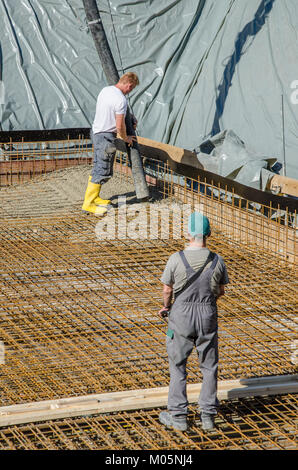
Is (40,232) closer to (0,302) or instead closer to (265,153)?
(0,302)

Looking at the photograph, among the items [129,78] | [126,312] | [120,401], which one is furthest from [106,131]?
[120,401]

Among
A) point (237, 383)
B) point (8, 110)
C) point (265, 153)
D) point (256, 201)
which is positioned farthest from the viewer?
point (8, 110)

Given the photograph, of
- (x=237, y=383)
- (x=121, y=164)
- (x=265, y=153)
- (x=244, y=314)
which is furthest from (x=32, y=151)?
(x=237, y=383)

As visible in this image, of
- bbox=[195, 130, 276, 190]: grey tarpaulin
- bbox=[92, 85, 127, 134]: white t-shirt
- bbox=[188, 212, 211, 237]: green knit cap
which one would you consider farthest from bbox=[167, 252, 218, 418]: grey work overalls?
bbox=[92, 85, 127, 134]: white t-shirt

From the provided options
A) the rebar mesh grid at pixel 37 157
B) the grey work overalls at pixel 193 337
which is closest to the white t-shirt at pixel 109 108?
the rebar mesh grid at pixel 37 157

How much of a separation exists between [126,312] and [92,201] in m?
2.33

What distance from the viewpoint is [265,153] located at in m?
8.41

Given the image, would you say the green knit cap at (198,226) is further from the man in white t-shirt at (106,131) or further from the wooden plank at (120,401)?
the man in white t-shirt at (106,131)

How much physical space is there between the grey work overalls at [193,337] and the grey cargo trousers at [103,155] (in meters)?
3.93

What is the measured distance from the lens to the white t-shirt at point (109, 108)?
24.0 feet

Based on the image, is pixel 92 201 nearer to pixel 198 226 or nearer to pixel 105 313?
pixel 105 313

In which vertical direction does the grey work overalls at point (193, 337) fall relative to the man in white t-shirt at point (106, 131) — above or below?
below

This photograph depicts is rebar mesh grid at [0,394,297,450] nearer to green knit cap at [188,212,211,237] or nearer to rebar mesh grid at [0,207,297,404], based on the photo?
rebar mesh grid at [0,207,297,404]

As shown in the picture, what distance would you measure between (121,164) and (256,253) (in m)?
3.10
